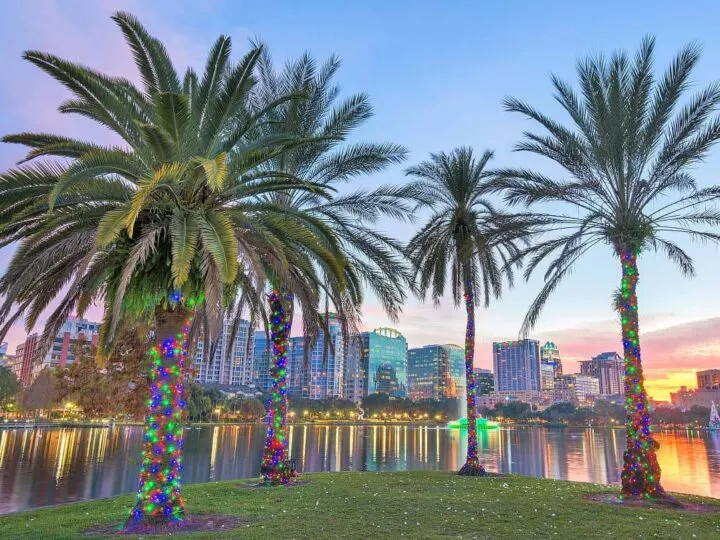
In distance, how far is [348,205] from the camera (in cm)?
1681

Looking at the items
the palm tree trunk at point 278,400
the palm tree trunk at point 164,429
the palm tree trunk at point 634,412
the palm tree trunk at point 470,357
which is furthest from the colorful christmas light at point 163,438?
the palm tree trunk at point 470,357

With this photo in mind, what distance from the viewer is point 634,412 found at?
1412cm

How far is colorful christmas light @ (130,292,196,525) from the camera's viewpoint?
33.1 ft

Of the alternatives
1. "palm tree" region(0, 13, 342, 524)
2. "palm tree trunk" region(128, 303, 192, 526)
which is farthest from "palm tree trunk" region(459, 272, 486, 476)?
"palm tree trunk" region(128, 303, 192, 526)

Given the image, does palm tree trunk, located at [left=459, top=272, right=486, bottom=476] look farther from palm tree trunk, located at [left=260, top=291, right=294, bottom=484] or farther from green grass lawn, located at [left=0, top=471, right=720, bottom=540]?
palm tree trunk, located at [left=260, top=291, right=294, bottom=484]

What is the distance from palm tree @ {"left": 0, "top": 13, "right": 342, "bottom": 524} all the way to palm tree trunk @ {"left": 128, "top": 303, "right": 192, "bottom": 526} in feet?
0.07

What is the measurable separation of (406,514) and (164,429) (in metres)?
5.29

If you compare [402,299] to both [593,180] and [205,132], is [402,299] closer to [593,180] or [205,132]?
[593,180]

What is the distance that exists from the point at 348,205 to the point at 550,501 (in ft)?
33.0

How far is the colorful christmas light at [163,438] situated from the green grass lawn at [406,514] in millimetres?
1206

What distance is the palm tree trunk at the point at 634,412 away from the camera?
13197mm

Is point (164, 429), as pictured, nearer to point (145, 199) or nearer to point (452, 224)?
point (145, 199)

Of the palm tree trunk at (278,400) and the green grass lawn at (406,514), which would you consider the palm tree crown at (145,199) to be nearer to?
the green grass lawn at (406,514)

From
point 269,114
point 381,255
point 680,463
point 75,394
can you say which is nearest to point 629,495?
point 381,255
